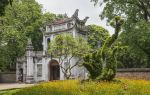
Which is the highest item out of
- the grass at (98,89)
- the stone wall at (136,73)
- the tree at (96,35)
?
the tree at (96,35)

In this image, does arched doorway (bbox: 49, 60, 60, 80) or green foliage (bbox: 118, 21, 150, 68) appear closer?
green foliage (bbox: 118, 21, 150, 68)

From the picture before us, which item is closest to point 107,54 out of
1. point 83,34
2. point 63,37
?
point 63,37

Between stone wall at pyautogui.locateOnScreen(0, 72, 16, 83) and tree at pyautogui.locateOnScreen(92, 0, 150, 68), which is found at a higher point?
tree at pyautogui.locateOnScreen(92, 0, 150, 68)

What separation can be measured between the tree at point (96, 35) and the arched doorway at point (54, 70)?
939cm

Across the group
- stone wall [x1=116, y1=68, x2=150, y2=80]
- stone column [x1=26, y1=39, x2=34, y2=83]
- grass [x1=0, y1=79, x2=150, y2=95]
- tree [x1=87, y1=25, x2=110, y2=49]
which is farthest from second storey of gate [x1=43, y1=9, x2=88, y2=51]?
grass [x1=0, y1=79, x2=150, y2=95]

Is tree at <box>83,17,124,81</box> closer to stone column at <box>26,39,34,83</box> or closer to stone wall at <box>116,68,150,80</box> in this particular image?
stone wall at <box>116,68,150,80</box>

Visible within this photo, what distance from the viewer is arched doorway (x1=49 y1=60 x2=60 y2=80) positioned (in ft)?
163

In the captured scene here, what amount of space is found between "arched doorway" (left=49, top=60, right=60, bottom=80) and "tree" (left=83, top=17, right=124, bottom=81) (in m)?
29.6

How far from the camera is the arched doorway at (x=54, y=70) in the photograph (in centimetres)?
4962

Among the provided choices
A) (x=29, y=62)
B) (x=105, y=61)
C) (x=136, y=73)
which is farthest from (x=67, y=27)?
(x=105, y=61)

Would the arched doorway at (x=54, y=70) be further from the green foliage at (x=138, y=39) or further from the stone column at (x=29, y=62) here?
the green foliage at (x=138, y=39)

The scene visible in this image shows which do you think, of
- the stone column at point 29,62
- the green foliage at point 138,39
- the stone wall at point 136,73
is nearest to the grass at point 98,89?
the stone wall at point 136,73

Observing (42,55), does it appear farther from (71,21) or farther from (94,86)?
(94,86)

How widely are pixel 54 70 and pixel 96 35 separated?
12395mm
